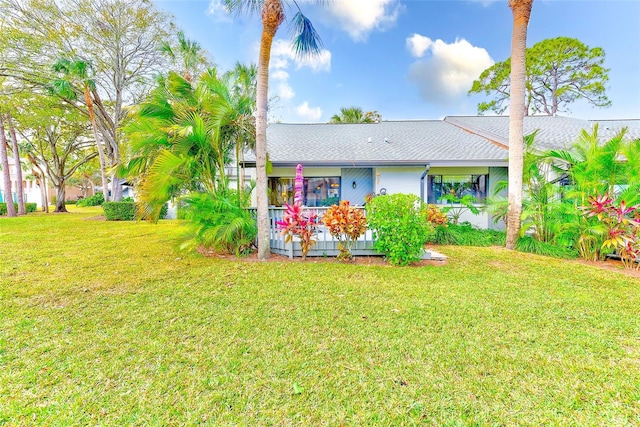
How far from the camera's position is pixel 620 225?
579cm

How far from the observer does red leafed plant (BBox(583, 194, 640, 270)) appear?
223 inches

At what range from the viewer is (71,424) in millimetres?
1930

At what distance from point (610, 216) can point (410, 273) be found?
4.65 meters

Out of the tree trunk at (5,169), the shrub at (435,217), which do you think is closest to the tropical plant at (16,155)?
the tree trunk at (5,169)

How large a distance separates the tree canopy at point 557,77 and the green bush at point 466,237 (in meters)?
17.2

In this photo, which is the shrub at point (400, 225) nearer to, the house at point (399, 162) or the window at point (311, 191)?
the house at point (399, 162)

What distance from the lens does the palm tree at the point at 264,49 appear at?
6.12m

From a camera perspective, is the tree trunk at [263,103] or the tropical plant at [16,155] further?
the tropical plant at [16,155]

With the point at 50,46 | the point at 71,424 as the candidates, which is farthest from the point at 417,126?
the point at 50,46

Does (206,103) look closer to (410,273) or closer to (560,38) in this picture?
(410,273)

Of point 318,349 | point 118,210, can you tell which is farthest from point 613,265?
point 118,210

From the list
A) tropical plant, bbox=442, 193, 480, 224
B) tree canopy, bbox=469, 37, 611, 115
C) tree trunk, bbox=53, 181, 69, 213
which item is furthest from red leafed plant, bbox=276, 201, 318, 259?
tree trunk, bbox=53, 181, 69, 213

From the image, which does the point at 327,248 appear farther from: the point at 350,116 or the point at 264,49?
the point at 350,116

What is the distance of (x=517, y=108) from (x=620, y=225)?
141 inches
